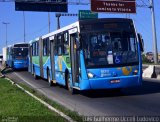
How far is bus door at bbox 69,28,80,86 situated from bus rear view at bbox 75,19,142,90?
0.52m

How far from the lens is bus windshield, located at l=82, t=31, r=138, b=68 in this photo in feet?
52.5

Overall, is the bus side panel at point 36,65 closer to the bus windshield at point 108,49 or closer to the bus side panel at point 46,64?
the bus side panel at point 46,64

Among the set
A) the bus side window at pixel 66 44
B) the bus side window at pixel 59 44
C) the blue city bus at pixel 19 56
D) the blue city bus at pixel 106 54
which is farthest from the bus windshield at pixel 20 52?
the blue city bus at pixel 106 54

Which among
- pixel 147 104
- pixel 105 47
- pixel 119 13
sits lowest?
pixel 147 104

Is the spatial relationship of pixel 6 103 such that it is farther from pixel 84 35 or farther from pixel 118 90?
pixel 118 90

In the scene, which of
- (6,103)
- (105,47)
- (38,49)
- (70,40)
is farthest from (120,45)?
(38,49)

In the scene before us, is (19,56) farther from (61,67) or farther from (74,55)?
(74,55)

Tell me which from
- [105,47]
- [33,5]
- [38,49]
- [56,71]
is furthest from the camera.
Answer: [33,5]

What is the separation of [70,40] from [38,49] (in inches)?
409

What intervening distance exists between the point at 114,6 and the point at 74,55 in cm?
2867

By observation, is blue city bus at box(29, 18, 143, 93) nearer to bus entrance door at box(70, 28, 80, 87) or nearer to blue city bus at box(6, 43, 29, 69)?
bus entrance door at box(70, 28, 80, 87)

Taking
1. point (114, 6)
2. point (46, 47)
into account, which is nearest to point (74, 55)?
point (46, 47)

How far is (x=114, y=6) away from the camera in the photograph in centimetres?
4497

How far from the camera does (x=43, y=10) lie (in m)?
45.3
